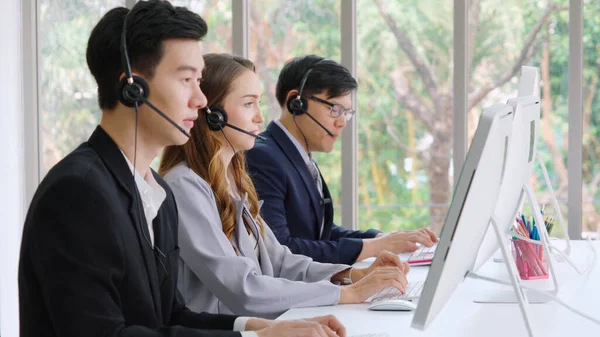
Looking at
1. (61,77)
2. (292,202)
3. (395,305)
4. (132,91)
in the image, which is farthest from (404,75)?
(132,91)

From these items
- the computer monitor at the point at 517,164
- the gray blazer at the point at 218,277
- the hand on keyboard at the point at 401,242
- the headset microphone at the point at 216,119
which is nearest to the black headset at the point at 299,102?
the hand on keyboard at the point at 401,242

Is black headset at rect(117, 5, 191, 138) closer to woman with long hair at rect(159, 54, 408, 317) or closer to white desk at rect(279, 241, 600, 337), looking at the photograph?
woman with long hair at rect(159, 54, 408, 317)

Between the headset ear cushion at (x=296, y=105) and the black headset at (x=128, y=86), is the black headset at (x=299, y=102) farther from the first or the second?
the black headset at (x=128, y=86)

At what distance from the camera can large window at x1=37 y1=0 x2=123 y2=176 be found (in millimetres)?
Answer: 4234

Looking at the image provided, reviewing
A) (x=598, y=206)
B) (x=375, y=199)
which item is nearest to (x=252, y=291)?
(x=375, y=199)

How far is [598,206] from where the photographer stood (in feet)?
12.2

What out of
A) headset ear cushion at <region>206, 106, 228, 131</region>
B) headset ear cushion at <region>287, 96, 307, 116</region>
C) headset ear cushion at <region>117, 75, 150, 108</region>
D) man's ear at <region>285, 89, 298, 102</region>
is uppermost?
man's ear at <region>285, 89, 298, 102</region>

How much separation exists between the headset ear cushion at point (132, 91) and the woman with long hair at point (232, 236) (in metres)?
0.46

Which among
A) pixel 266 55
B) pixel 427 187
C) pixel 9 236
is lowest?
pixel 9 236

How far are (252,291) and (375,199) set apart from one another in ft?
7.01

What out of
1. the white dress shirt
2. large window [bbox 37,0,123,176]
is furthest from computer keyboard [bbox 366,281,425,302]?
large window [bbox 37,0,123,176]

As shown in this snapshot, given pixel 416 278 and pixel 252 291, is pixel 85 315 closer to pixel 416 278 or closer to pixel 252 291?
pixel 252 291

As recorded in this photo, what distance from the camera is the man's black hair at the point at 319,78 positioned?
2945 mm

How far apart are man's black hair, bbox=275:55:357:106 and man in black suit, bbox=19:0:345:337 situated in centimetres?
131
